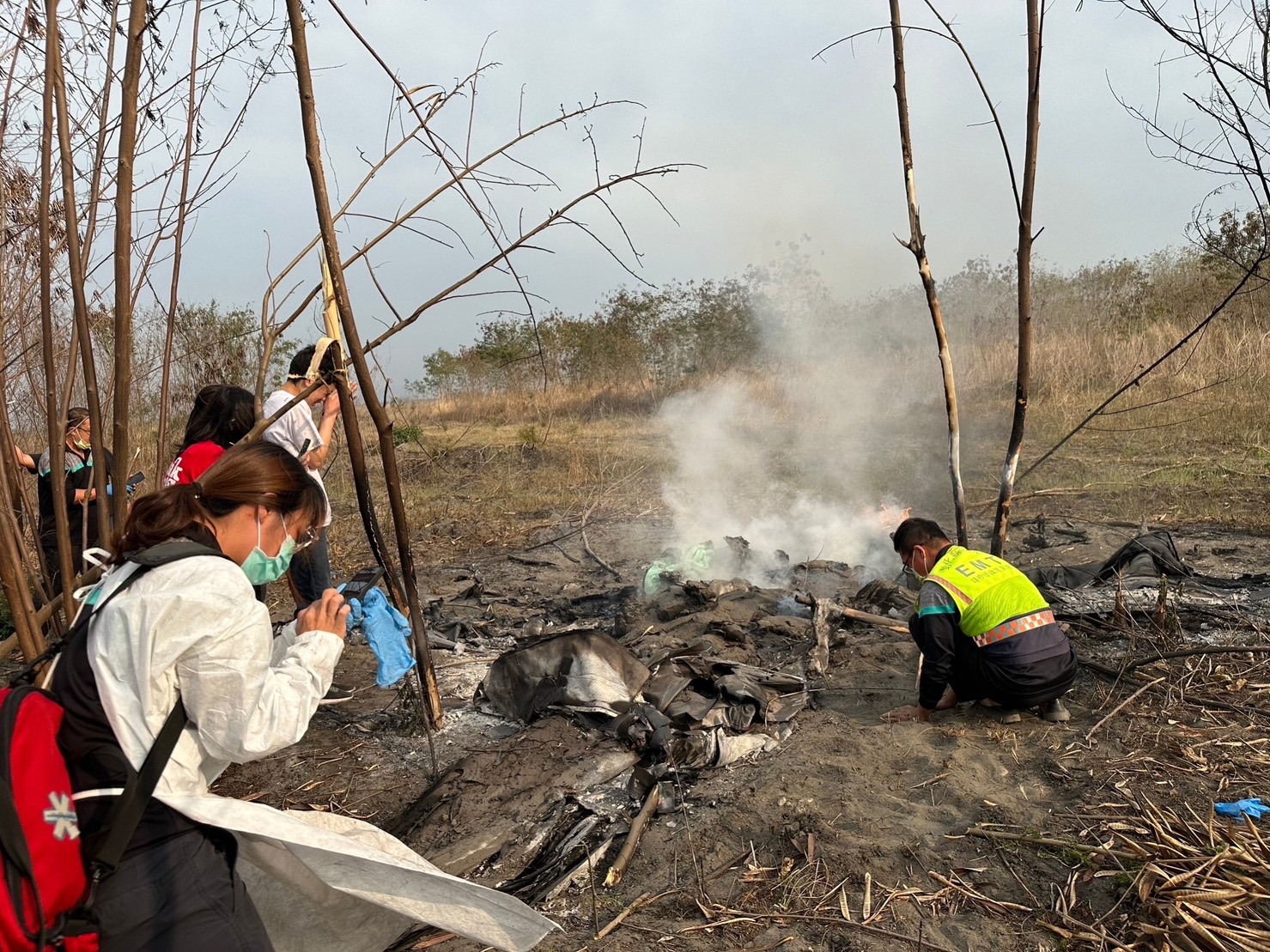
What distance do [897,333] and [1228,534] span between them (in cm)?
836

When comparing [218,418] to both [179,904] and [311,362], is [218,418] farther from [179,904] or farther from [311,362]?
[179,904]

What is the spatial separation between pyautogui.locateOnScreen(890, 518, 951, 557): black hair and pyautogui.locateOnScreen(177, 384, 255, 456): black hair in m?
3.78

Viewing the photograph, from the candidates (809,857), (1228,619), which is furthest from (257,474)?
(1228,619)

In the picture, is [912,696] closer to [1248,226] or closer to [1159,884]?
[1159,884]

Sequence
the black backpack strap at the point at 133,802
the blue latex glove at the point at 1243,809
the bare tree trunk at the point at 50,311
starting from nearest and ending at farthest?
the black backpack strap at the point at 133,802 < the bare tree trunk at the point at 50,311 < the blue latex glove at the point at 1243,809

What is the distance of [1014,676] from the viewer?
13.5 feet

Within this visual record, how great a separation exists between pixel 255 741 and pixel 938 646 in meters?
3.43

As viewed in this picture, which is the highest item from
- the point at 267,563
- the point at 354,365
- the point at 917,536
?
the point at 354,365

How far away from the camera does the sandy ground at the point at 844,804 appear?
9.39 ft

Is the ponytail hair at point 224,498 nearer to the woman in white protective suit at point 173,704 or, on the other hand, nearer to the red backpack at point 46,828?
the woman in white protective suit at point 173,704

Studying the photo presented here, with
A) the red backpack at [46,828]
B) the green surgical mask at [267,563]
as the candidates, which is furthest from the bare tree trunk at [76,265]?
the red backpack at [46,828]

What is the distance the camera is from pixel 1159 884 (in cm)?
273

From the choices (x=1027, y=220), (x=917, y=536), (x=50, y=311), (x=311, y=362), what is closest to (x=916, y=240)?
(x=1027, y=220)

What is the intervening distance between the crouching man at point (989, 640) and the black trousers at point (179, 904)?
3.43 meters
